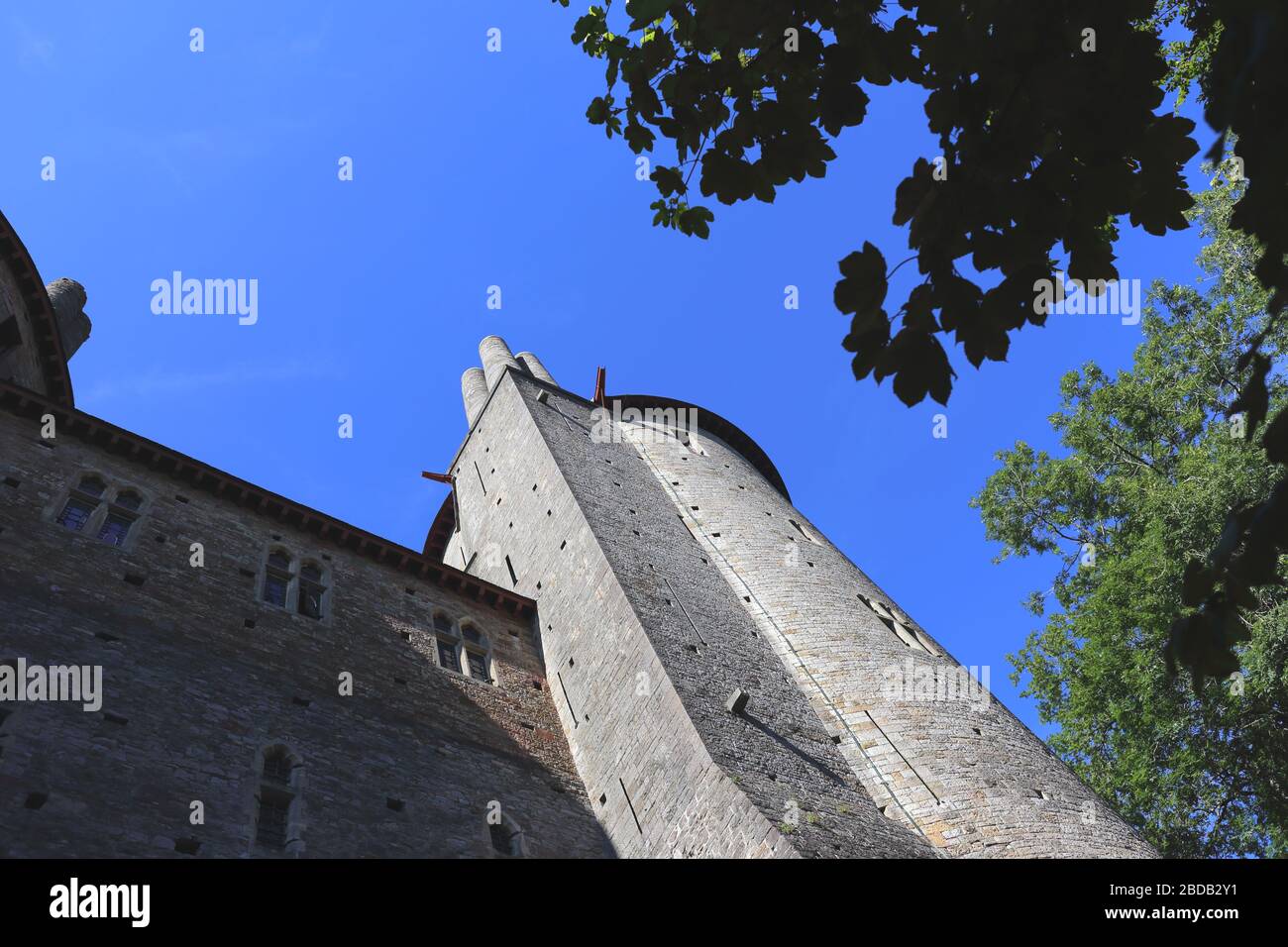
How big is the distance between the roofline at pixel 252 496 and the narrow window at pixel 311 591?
3.48 feet

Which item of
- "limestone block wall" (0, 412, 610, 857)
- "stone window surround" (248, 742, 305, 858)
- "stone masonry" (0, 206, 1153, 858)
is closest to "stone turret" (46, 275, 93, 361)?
"stone masonry" (0, 206, 1153, 858)

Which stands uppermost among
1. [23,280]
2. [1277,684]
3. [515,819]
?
[23,280]

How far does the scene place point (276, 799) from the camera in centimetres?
1154

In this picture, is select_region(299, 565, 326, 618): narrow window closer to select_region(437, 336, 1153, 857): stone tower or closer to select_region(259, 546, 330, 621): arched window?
select_region(259, 546, 330, 621): arched window

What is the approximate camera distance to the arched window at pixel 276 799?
431 inches

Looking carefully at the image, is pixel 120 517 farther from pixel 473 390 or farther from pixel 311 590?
pixel 473 390

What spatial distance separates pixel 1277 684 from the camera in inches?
641

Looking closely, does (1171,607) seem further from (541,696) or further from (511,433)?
(511,433)

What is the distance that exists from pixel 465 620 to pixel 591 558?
2.65 metres

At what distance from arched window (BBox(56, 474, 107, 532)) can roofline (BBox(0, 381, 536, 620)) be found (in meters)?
0.94

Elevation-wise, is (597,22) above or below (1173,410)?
below

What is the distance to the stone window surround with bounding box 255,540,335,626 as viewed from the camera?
50.6ft

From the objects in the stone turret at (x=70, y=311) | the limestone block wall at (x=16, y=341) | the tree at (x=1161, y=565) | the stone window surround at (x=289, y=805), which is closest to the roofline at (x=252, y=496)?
the limestone block wall at (x=16, y=341)
